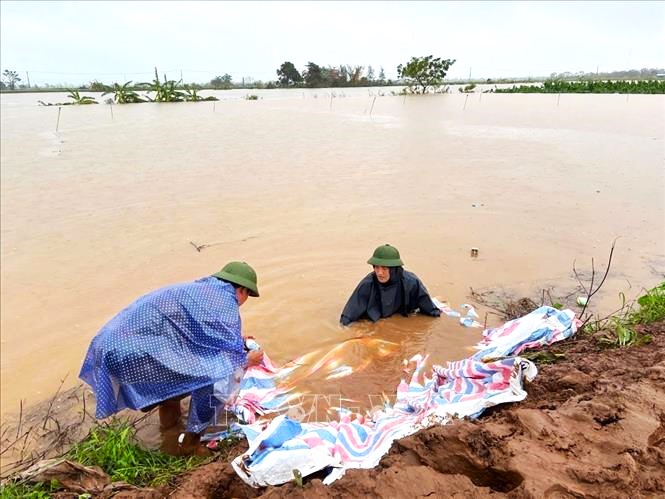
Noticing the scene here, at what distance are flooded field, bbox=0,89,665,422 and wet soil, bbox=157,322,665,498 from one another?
47.7 inches

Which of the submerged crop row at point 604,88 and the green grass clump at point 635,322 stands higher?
the submerged crop row at point 604,88

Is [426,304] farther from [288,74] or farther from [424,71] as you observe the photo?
[288,74]

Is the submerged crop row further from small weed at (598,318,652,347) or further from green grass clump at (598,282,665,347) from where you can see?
small weed at (598,318,652,347)

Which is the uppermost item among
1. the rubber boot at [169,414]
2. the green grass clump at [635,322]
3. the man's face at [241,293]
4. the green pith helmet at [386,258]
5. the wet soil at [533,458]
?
the man's face at [241,293]

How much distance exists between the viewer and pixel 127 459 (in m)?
2.47

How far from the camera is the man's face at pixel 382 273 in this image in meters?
3.80

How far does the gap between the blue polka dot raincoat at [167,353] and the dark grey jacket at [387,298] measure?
163 cm

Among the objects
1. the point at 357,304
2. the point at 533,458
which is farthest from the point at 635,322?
the point at 533,458

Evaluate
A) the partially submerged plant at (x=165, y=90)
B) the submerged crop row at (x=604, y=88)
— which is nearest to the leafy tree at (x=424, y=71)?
the submerged crop row at (x=604, y=88)

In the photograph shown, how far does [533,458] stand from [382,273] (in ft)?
6.95

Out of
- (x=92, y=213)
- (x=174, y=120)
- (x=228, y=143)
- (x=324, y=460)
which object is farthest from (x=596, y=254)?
(x=174, y=120)

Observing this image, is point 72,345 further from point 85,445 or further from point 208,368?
point 208,368

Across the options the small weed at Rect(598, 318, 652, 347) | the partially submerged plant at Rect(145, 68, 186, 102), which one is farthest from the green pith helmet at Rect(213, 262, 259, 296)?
the partially submerged plant at Rect(145, 68, 186, 102)

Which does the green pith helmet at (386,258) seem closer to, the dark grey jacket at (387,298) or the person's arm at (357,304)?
the dark grey jacket at (387,298)
